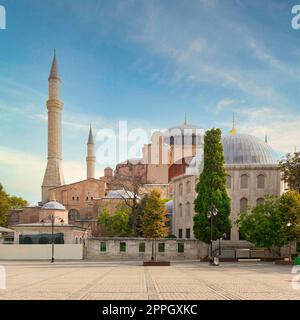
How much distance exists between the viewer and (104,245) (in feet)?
135

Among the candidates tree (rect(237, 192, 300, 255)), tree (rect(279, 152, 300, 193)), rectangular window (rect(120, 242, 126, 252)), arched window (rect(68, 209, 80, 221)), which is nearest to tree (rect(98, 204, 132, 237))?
rectangular window (rect(120, 242, 126, 252))

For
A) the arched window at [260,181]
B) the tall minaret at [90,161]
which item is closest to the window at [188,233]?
the arched window at [260,181]

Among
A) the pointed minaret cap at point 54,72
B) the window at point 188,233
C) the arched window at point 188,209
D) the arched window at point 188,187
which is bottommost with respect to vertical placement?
the window at point 188,233

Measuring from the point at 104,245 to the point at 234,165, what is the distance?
1423 centimetres

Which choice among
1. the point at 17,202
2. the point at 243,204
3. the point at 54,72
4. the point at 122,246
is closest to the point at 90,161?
the point at 17,202

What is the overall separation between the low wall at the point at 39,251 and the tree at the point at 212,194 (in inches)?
440

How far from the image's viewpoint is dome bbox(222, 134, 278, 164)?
152 ft

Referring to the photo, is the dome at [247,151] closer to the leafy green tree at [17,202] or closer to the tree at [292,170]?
the tree at [292,170]

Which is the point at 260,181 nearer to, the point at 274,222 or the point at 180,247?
the point at 274,222

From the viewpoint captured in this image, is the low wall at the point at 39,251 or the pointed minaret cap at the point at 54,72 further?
the pointed minaret cap at the point at 54,72

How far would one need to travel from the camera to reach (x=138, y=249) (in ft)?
135

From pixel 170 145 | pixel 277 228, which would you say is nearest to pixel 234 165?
pixel 277 228

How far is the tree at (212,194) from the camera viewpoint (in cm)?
3800
